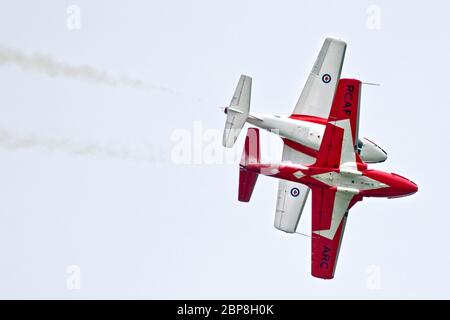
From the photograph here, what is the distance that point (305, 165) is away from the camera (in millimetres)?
42938

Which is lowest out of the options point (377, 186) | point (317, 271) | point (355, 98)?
point (317, 271)

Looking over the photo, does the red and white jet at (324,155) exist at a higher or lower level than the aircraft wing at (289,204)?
higher

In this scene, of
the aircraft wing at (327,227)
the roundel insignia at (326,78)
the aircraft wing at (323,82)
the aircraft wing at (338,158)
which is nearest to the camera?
the aircraft wing at (338,158)

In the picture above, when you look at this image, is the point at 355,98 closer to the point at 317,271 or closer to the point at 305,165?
the point at 305,165

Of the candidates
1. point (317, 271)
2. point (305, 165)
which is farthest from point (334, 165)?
point (317, 271)

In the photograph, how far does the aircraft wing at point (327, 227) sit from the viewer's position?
139 feet

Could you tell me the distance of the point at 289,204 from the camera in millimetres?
46344

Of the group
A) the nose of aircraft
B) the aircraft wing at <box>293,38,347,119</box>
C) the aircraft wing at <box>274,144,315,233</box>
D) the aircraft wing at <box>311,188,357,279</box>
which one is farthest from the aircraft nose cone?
the aircraft wing at <box>274,144,315,233</box>

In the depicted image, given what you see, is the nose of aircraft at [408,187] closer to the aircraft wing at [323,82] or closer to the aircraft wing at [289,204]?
the aircraft wing at [323,82]

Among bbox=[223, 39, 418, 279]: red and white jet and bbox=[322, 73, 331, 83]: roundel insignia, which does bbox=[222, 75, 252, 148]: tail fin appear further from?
bbox=[322, 73, 331, 83]: roundel insignia

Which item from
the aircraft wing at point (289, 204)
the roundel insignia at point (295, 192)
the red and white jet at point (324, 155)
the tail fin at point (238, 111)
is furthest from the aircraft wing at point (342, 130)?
the roundel insignia at point (295, 192)

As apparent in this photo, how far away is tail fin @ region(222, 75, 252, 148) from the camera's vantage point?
140ft

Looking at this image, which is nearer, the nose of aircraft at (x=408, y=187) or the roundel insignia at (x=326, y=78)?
the nose of aircraft at (x=408, y=187)

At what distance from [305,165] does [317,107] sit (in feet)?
11.0
